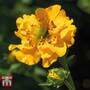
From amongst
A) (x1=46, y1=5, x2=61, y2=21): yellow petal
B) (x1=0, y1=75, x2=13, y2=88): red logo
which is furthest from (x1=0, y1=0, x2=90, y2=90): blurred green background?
(x1=46, y1=5, x2=61, y2=21): yellow petal

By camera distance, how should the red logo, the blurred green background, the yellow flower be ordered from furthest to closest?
the blurred green background < the red logo < the yellow flower

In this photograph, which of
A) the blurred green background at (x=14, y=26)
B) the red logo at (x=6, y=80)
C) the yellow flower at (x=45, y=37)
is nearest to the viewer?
the yellow flower at (x=45, y=37)

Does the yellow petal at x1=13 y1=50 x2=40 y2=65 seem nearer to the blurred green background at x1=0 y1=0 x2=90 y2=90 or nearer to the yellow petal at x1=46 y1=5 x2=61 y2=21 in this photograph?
the yellow petal at x1=46 y1=5 x2=61 y2=21

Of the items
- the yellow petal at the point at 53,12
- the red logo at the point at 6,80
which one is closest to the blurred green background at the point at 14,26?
the red logo at the point at 6,80

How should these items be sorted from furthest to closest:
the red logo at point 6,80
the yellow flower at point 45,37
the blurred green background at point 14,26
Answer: the blurred green background at point 14,26 → the red logo at point 6,80 → the yellow flower at point 45,37

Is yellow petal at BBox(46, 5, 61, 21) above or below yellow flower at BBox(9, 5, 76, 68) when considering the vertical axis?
above

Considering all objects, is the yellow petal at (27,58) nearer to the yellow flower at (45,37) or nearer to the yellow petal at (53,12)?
the yellow flower at (45,37)

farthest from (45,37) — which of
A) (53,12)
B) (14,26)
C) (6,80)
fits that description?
(14,26)

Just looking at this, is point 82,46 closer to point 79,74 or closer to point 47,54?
point 79,74

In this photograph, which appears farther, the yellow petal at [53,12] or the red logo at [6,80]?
the red logo at [6,80]
